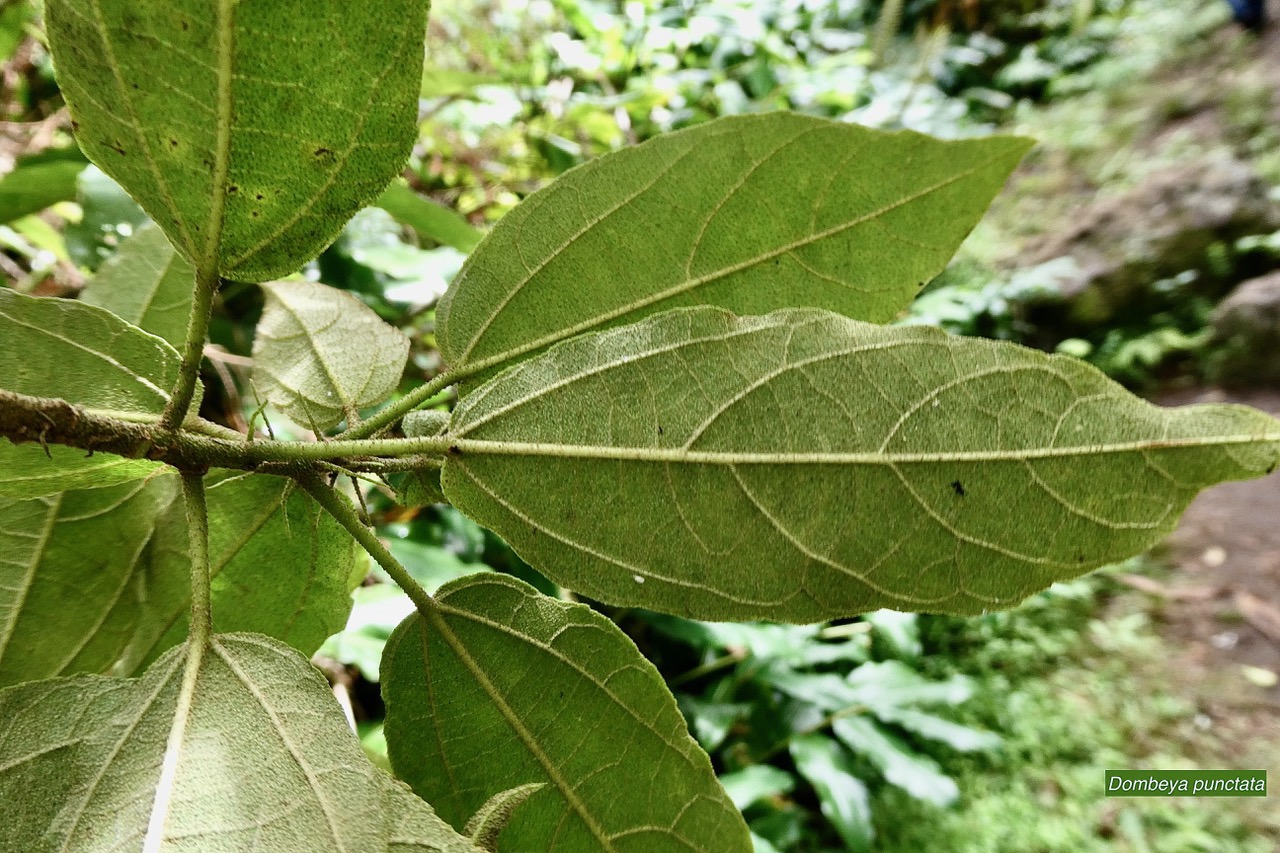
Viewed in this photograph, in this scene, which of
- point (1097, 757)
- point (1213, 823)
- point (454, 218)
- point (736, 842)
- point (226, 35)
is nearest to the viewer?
point (226, 35)

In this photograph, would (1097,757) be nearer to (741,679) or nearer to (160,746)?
(741,679)

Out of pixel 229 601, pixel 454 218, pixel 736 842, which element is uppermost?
pixel 454 218

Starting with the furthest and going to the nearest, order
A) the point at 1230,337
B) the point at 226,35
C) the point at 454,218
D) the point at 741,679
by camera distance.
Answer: the point at 1230,337, the point at 741,679, the point at 454,218, the point at 226,35

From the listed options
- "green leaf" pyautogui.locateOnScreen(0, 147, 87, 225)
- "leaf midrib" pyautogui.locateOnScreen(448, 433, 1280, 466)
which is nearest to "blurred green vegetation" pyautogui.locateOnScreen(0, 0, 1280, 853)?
"green leaf" pyautogui.locateOnScreen(0, 147, 87, 225)

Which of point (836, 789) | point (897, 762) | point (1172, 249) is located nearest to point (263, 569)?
point (836, 789)

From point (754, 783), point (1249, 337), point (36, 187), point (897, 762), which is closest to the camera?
point (36, 187)

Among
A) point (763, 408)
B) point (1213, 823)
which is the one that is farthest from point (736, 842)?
point (1213, 823)

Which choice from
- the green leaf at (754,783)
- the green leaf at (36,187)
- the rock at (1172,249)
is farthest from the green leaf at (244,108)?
the rock at (1172,249)

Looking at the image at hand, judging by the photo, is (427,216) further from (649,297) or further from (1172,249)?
(1172,249)
